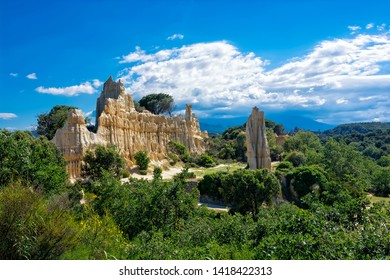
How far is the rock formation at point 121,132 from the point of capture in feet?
115

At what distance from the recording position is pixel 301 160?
47719 millimetres

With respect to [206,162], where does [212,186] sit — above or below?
below

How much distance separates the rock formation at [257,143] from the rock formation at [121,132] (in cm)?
1495

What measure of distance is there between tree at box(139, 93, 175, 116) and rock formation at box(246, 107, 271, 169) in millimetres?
42942

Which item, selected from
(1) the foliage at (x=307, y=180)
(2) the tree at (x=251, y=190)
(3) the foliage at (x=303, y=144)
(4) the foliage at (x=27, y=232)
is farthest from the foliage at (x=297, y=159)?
(4) the foliage at (x=27, y=232)

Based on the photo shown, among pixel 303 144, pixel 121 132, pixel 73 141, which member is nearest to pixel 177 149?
pixel 121 132

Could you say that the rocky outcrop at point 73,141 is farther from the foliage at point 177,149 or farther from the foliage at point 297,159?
the foliage at point 297,159

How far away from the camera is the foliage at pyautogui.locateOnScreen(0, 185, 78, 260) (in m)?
8.06

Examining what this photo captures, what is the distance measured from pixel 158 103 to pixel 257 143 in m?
45.0

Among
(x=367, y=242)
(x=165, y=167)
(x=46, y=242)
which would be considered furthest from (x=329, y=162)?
(x=46, y=242)

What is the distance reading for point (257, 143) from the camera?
38.1m

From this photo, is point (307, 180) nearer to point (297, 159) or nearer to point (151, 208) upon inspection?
point (297, 159)

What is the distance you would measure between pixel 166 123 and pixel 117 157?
25655 millimetres
